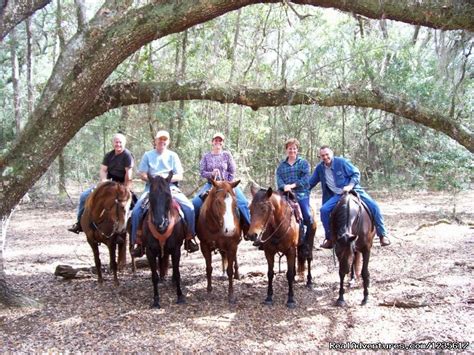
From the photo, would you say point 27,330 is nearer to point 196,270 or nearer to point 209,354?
point 209,354

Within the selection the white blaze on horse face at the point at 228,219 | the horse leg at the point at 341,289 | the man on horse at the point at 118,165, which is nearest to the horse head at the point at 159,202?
the white blaze on horse face at the point at 228,219

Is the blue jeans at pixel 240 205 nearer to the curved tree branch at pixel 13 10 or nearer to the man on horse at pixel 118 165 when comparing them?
the man on horse at pixel 118 165

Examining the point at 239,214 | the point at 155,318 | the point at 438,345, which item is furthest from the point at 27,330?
the point at 438,345

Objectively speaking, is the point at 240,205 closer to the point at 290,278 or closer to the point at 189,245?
the point at 189,245

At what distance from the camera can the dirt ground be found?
192 inches

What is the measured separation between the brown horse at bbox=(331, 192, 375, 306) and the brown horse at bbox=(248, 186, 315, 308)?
674mm

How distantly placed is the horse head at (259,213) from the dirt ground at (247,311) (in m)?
1.14

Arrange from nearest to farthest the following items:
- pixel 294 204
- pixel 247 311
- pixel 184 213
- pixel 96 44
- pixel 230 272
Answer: pixel 96 44
pixel 247 311
pixel 230 272
pixel 184 213
pixel 294 204

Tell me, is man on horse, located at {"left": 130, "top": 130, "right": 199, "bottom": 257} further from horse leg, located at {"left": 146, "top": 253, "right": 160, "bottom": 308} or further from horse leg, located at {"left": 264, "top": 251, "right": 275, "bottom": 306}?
horse leg, located at {"left": 264, "top": 251, "right": 275, "bottom": 306}

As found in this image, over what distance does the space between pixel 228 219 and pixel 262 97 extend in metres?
1.90

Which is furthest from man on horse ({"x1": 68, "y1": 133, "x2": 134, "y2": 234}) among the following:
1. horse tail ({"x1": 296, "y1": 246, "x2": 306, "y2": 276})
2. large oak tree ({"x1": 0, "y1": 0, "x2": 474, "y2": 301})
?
horse tail ({"x1": 296, "y1": 246, "x2": 306, "y2": 276})

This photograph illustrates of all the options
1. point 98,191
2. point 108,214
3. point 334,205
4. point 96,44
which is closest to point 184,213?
point 108,214

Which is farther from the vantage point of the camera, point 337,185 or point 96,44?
point 337,185

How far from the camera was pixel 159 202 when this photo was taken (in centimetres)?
591
